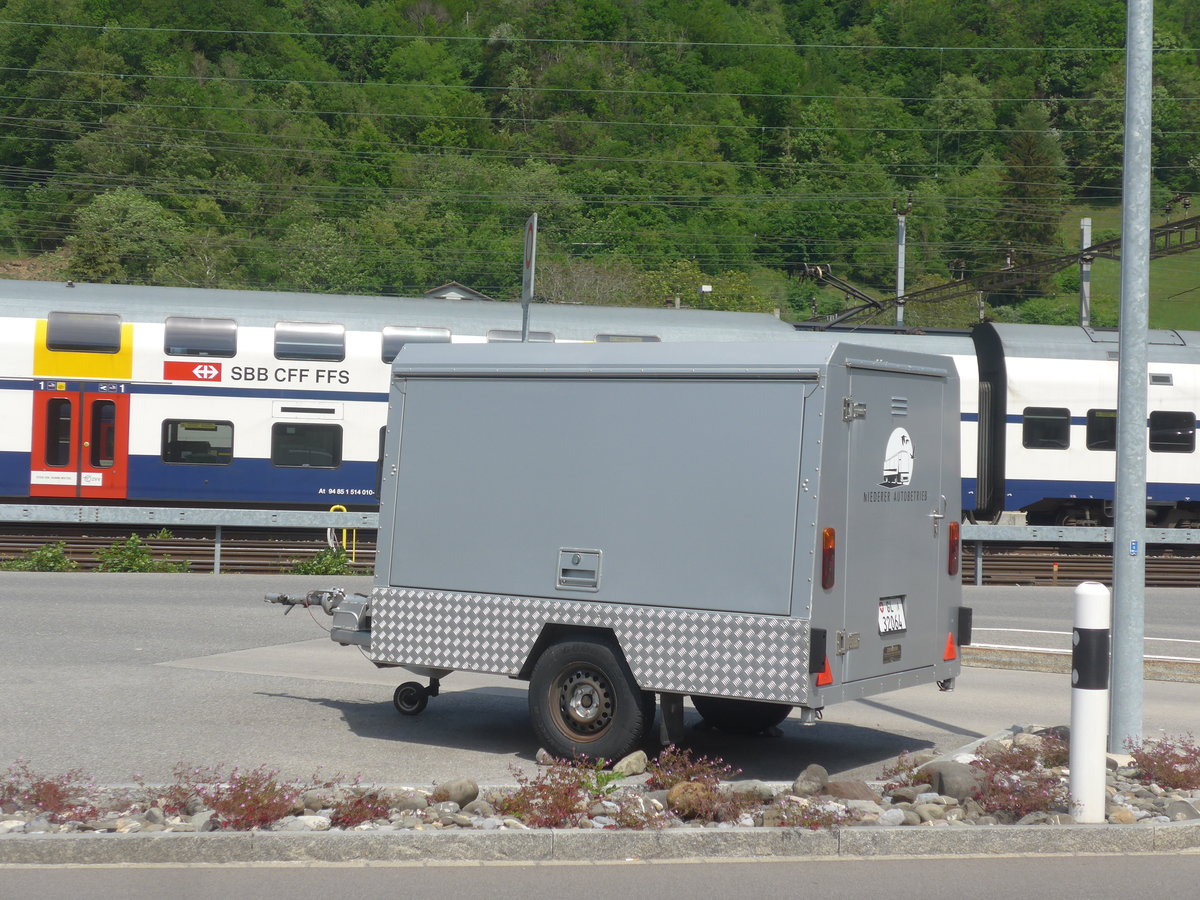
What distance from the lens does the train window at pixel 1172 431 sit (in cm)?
2694

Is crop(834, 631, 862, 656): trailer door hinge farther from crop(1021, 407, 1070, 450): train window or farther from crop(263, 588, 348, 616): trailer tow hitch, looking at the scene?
crop(1021, 407, 1070, 450): train window

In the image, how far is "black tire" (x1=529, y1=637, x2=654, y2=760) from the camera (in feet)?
27.4

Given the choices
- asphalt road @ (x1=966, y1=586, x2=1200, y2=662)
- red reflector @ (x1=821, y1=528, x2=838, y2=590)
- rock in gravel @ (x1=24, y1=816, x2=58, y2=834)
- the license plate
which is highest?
red reflector @ (x1=821, y1=528, x2=838, y2=590)

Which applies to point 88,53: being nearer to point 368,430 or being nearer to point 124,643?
point 368,430

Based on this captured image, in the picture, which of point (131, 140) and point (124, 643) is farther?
point (131, 140)

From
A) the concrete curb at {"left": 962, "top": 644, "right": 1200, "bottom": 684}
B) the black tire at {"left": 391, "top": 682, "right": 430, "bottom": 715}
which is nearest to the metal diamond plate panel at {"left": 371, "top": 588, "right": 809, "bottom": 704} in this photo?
the black tire at {"left": 391, "top": 682, "right": 430, "bottom": 715}

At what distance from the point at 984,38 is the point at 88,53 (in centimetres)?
8169

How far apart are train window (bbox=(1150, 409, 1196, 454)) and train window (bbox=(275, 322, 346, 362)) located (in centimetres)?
1529

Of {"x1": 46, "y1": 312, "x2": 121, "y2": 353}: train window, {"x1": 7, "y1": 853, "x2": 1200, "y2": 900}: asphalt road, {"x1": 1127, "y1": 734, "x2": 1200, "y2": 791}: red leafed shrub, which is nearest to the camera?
{"x1": 7, "y1": 853, "x2": 1200, "y2": 900}: asphalt road

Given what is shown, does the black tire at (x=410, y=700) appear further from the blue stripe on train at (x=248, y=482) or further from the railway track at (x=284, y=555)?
the blue stripe on train at (x=248, y=482)

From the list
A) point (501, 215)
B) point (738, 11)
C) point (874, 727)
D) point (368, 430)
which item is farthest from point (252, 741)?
point (738, 11)

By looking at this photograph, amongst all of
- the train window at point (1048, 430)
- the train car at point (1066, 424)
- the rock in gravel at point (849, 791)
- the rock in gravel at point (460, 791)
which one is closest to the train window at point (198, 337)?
the train car at point (1066, 424)

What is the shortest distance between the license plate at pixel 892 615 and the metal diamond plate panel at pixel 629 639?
2.92ft

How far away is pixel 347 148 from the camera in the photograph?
103m
